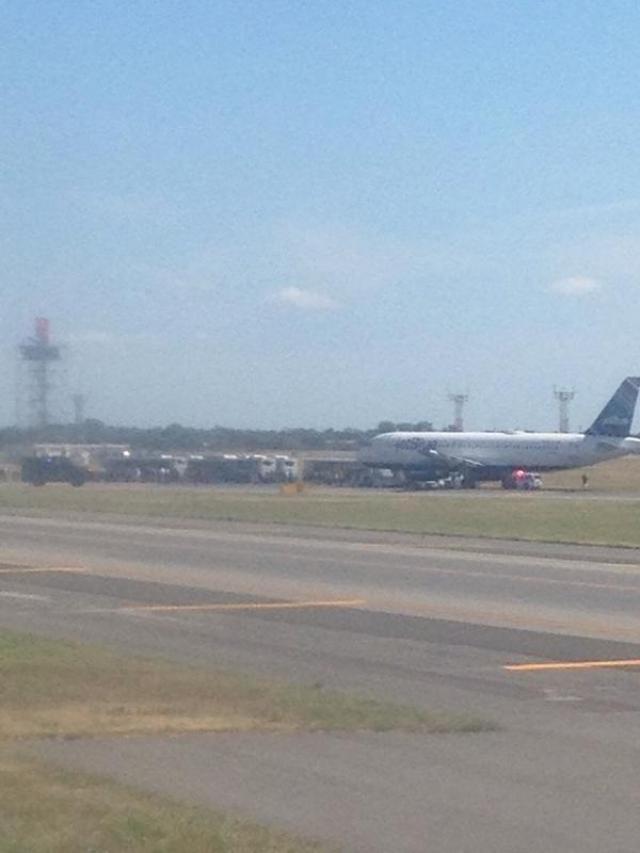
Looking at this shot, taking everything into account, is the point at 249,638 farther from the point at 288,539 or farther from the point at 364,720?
the point at 288,539

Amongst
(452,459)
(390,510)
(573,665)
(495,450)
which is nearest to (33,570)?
(573,665)

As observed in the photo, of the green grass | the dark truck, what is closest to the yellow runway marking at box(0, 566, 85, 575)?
the green grass

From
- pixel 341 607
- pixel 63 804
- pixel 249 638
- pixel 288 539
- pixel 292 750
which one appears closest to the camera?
pixel 63 804

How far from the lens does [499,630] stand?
23.6 meters

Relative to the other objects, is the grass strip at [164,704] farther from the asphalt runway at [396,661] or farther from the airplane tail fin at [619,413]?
the airplane tail fin at [619,413]

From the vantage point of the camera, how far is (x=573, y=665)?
19.5 m

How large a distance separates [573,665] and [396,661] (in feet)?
6.56

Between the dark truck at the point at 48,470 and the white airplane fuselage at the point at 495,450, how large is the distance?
22145 millimetres

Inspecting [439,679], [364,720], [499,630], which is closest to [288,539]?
[499,630]

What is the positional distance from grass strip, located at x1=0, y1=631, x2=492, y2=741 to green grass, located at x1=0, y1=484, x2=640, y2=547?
1191 inches

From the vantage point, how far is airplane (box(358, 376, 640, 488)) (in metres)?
111

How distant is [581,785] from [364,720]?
119 inches

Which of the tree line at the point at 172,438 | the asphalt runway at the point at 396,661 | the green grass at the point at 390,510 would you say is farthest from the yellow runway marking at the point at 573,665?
the tree line at the point at 172,438

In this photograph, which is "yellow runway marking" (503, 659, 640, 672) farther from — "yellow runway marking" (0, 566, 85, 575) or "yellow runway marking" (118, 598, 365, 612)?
"yellow runway marking" (0, 566, 85, 575)
